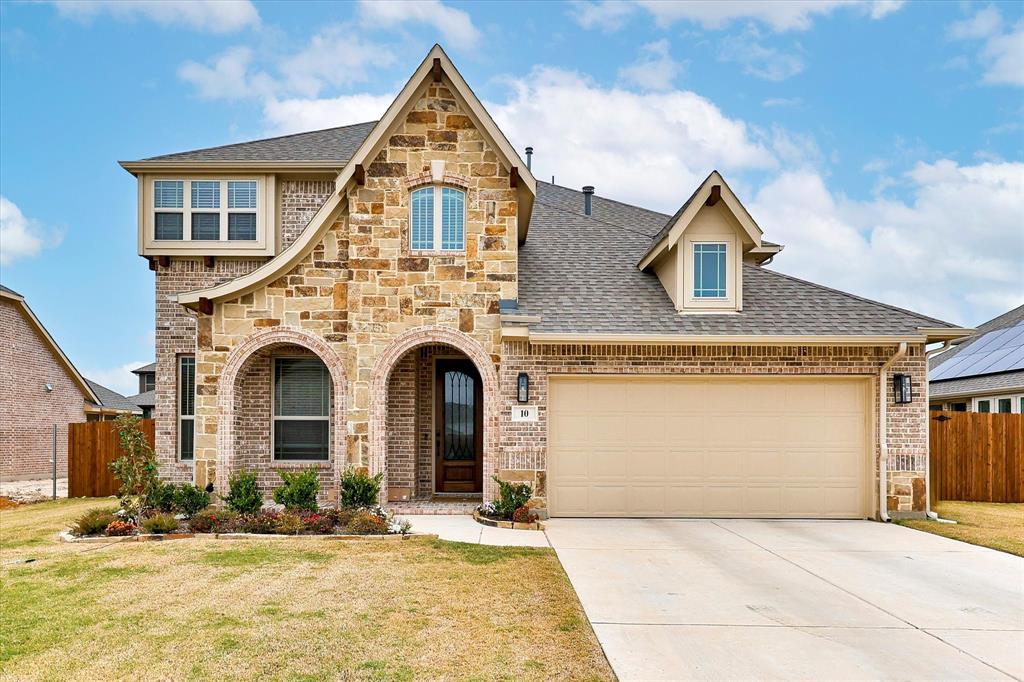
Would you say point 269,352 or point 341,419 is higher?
point 269,352

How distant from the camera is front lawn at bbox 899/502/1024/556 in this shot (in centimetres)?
1059

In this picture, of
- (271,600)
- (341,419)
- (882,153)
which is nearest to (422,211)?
(341,419)

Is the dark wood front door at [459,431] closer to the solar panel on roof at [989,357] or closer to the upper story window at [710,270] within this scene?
the upper story window at [710,270]

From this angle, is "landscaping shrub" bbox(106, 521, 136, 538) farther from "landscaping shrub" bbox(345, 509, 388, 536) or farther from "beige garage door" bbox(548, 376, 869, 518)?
"beige garage door" bbox(548, 376, 869, 518)

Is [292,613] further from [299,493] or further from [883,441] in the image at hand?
[883,441]

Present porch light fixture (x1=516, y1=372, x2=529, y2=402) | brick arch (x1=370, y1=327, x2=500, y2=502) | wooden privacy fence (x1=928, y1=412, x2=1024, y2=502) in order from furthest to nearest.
A: 1. wooden privacy fence (x1=928, y1=412, x2=1024, y2=502)
2. brick arch (x1=370, y1=327, x2=500, y2=502)
3. porch light fixture (x1=516, y1=372, x2=529, y2=402)

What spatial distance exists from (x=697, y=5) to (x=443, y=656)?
15581 mm

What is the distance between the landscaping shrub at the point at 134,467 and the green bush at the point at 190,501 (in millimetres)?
513

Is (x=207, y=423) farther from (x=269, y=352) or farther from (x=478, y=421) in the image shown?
(x=478, y=421)

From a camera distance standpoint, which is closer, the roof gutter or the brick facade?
the roof gutter

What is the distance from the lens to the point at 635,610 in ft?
22.3

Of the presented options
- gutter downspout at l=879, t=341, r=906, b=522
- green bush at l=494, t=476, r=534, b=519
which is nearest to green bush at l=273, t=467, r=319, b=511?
green bush at l=494, t=476, r=534, b=519

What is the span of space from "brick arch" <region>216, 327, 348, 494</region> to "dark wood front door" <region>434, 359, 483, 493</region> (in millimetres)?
2486

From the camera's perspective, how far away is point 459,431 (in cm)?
1462
